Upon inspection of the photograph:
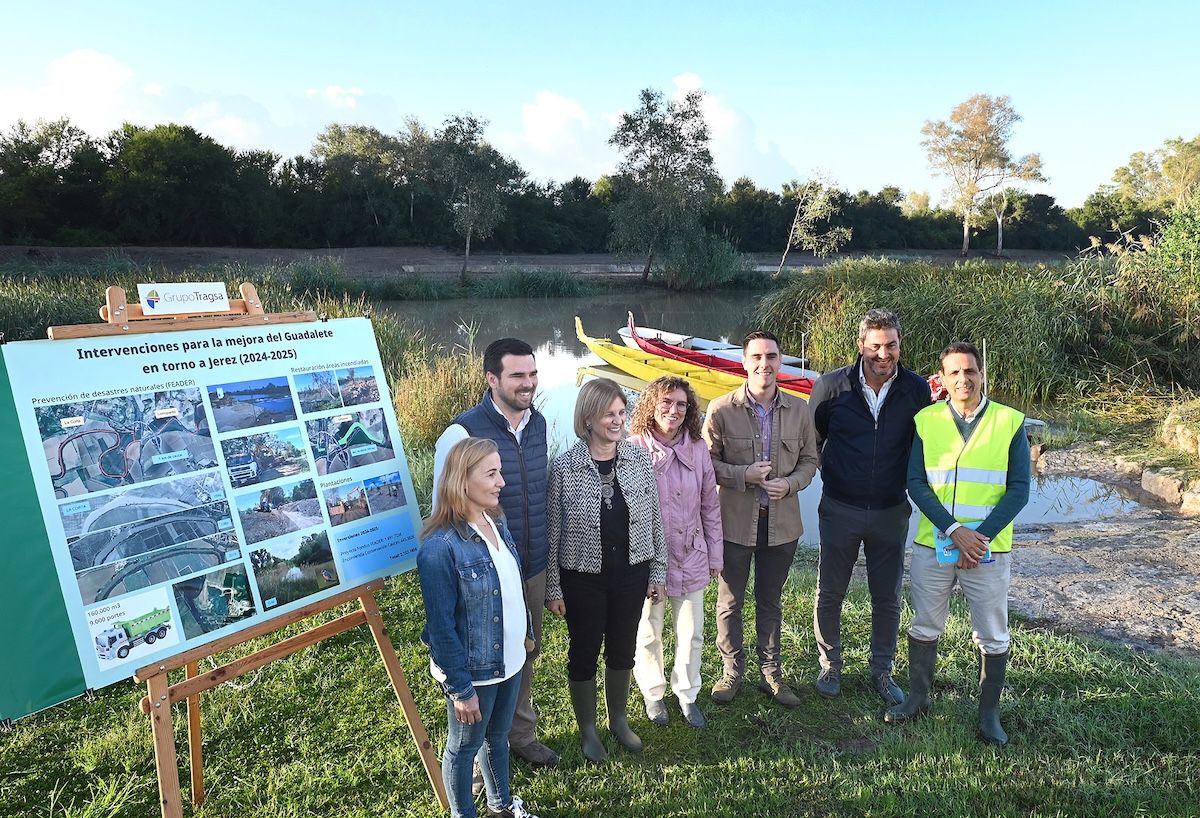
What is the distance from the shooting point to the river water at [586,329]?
23.9 ft

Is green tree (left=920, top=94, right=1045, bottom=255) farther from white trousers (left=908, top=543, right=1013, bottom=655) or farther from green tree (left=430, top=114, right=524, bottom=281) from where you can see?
white trousers (left=908, top=543, right=1013, bottom=655)

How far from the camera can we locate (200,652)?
92.0 inches

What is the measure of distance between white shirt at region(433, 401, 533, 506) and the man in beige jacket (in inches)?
36.0

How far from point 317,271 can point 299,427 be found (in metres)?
21.4

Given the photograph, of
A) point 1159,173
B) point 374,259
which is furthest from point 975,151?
point 374,259

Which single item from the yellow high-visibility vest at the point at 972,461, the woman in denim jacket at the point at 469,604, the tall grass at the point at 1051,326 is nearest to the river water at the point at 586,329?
the tall grass at the point at 1051,326

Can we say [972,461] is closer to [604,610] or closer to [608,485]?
[608,485]

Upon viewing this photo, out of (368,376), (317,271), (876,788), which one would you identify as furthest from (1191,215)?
(317,271)

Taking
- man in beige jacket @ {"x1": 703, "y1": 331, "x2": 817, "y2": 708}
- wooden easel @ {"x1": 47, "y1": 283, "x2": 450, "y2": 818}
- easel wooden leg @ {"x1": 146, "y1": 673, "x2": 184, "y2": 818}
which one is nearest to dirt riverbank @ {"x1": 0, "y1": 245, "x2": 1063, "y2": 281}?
wooden easel @ {"x1": 47, "y1": 283, "x2": 450, "y2": 818}

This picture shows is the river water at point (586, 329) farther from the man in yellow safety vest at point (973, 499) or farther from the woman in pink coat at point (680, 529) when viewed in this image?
the woman in pink coat at point (680, 529)

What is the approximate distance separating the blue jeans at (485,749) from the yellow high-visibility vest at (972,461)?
1815mm

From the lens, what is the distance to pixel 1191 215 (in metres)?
11.4

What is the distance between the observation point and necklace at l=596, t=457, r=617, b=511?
2.69 metres

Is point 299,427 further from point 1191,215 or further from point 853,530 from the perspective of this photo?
point 1191,215
